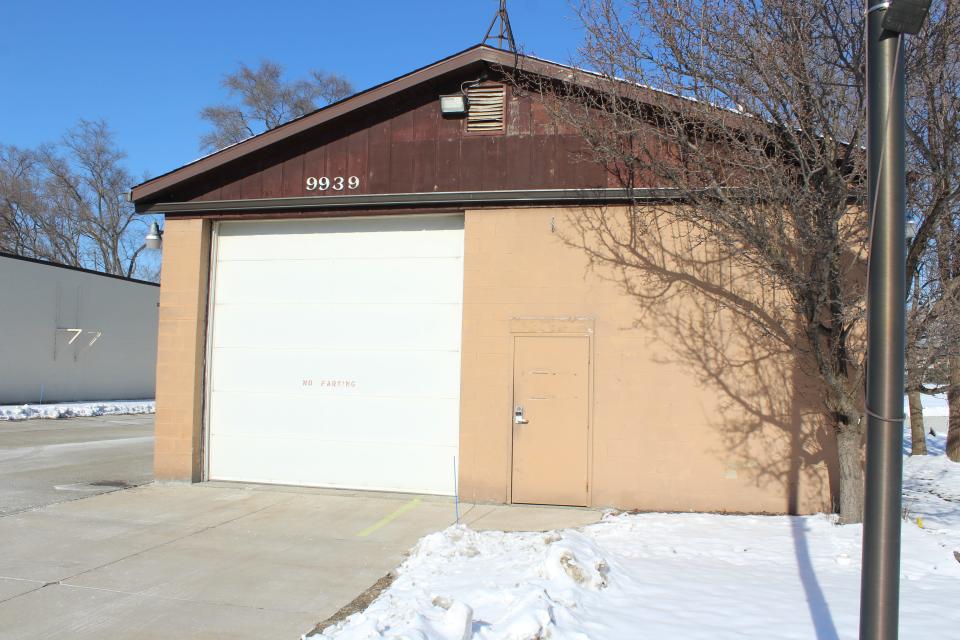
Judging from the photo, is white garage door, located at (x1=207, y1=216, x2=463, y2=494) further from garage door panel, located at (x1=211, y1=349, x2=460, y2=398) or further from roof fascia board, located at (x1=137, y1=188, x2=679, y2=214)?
roof fascia board, located at (x1=137, y1=188, x2=679, y2=214)

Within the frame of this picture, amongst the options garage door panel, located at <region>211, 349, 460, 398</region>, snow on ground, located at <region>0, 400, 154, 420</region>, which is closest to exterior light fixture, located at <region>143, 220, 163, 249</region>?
garage door panel, located at <region>211, 349, 460, 398</region>

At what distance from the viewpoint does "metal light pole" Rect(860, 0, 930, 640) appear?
3.29 metres

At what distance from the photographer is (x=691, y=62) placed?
7.57m

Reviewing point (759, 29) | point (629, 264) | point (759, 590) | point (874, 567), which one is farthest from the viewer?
point (629, 264)

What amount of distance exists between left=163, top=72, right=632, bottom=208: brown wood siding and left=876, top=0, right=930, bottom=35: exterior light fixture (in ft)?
17.8

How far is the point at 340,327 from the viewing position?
10.0m

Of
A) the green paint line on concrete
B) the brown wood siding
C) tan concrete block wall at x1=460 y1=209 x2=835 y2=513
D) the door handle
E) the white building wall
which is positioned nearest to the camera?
the green paint line on concrete

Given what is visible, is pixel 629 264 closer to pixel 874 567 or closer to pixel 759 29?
pixel 759 29

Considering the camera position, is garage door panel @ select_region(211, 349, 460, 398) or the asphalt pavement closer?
the asphalt pavement

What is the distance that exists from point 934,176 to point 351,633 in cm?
655

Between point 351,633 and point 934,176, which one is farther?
point 934,176

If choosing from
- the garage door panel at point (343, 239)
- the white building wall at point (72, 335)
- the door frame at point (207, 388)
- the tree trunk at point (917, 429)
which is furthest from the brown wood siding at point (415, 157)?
the white building wall at point (72, 335)

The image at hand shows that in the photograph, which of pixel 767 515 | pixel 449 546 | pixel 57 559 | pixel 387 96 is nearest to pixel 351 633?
pixel 449 546

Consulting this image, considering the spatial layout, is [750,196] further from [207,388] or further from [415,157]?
[207,388]
